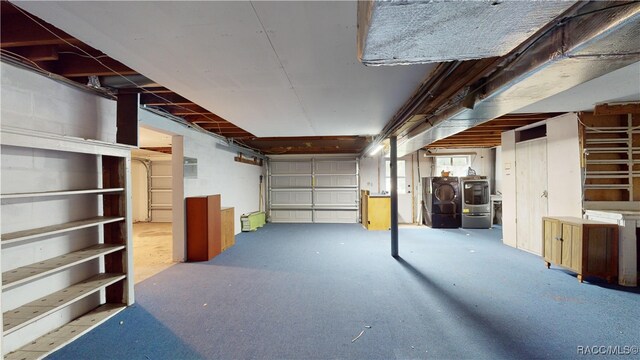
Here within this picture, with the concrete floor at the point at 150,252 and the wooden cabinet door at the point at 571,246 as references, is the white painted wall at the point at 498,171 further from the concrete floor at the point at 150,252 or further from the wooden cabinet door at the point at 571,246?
the concrete floor at the point at 150,252

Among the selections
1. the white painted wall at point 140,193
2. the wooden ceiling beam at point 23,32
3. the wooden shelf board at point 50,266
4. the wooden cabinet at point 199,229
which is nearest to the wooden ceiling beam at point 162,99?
the wooden ceiling beam at point 23,32

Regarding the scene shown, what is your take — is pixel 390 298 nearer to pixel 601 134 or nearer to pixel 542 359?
pixel 542 359

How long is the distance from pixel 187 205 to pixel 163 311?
2178 mm

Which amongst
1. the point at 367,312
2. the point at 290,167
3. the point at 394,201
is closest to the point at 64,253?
the point at 367,312

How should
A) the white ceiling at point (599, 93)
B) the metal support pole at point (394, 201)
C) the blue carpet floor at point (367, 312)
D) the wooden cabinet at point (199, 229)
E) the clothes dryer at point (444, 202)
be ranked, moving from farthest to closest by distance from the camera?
the clothes dryer at point (444, 202) → the metal support pole at point (394, 201) → the wooden cabinet at point (199, 229) → the white ceiling at point (599, 93) → the blue carpet floor at point (367, 312)

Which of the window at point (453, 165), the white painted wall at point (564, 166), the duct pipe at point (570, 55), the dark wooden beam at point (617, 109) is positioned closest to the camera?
the duct pipe at point (570, 55)

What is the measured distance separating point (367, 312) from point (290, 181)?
21.5 ft

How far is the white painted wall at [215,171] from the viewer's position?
4.22 meters

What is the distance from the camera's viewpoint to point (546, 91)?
6.26 ft

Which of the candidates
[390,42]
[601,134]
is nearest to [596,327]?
[601,134]

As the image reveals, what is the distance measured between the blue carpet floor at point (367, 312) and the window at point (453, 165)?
421 centimetres

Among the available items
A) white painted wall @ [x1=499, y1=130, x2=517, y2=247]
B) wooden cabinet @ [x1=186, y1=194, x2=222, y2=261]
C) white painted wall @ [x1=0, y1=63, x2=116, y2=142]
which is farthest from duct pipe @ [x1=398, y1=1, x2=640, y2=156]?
wooden cabinet @ [x1=186, y1=194, x2=222, y2=261]

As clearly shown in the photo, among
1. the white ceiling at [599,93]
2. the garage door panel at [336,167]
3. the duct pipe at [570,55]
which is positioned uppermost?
the white ceiling at [599,93]

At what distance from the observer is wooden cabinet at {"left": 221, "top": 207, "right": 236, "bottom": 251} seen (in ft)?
Answer: 16.6
